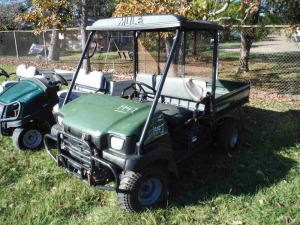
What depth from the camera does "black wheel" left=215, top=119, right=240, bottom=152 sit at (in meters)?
4.20

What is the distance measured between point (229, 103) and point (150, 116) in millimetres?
1976

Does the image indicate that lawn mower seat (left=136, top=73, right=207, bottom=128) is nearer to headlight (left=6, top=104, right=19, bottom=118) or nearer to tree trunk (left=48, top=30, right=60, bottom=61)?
headlight (left=6, top=104, right=19, bottom=118)

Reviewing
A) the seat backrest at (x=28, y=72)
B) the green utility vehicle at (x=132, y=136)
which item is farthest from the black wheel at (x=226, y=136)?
the seat backrest at (x=28, y=72)

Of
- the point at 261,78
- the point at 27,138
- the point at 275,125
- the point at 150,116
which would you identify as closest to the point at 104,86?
the point at 27,138

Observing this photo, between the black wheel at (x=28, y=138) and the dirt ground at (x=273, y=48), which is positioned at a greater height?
the dirt ground at (x=273, y=48)

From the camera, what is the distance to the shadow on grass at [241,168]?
3430mm

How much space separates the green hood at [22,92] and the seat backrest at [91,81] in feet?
Result: 2.55

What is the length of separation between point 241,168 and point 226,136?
20.3 inches

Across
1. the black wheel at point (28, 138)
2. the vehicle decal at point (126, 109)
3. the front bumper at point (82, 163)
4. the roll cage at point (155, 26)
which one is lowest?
the black wheel at point (28, 138)

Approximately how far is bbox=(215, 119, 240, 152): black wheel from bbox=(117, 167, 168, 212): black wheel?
1.45 metres

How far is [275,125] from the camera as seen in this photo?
18.4ft

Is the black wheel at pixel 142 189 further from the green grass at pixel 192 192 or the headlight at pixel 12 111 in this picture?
the headlight at pixel 12 111

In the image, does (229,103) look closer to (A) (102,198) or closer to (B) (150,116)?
(B) (150,116)

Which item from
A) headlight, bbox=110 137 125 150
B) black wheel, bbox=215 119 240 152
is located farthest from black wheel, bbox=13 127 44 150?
black wheel, bbox=215 119 240 152
